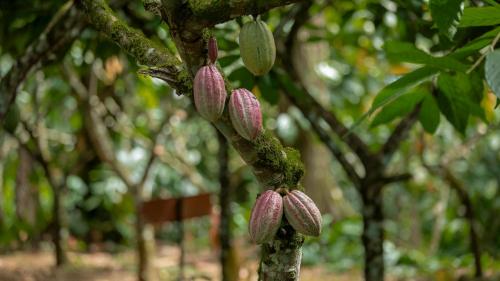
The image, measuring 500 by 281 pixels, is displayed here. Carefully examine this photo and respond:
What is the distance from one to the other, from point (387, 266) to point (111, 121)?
2102 mm

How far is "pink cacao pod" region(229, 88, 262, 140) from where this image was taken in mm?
875

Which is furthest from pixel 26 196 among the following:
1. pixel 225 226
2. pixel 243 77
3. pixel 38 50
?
pixel 243 77

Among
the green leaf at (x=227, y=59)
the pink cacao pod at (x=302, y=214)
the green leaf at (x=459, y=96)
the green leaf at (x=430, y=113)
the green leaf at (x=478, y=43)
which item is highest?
the green leaf at (x=478, y=43)

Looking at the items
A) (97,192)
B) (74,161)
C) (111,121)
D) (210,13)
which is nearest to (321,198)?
(111,121)

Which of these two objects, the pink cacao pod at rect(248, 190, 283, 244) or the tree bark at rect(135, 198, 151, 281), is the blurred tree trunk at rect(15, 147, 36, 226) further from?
the pink cacao pod at rect(248, 190, 283, 244)

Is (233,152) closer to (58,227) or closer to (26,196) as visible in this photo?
(26,196)

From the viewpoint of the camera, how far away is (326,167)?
4707 mm

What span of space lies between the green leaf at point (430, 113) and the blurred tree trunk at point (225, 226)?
2.56ft

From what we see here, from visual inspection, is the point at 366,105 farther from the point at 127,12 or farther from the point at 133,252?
the point at 127,12

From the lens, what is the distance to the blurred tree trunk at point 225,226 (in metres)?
2.12

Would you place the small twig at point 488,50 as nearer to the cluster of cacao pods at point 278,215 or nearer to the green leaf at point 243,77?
the cluster of cacao pods at point 278,215

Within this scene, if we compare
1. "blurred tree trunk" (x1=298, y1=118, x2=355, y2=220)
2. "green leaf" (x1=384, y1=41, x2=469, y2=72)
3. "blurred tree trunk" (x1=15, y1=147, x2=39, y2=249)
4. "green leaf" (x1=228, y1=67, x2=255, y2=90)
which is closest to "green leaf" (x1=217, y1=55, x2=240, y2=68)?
"green leaf" (x1=228, y1=67, x2=255, y2=90)

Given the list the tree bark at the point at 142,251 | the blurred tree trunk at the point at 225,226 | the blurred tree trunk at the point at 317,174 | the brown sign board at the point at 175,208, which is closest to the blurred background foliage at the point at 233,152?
the blurred tree trunk at the point at 317,174

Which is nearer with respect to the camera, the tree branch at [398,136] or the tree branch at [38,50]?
the tree branch at [38,50]
